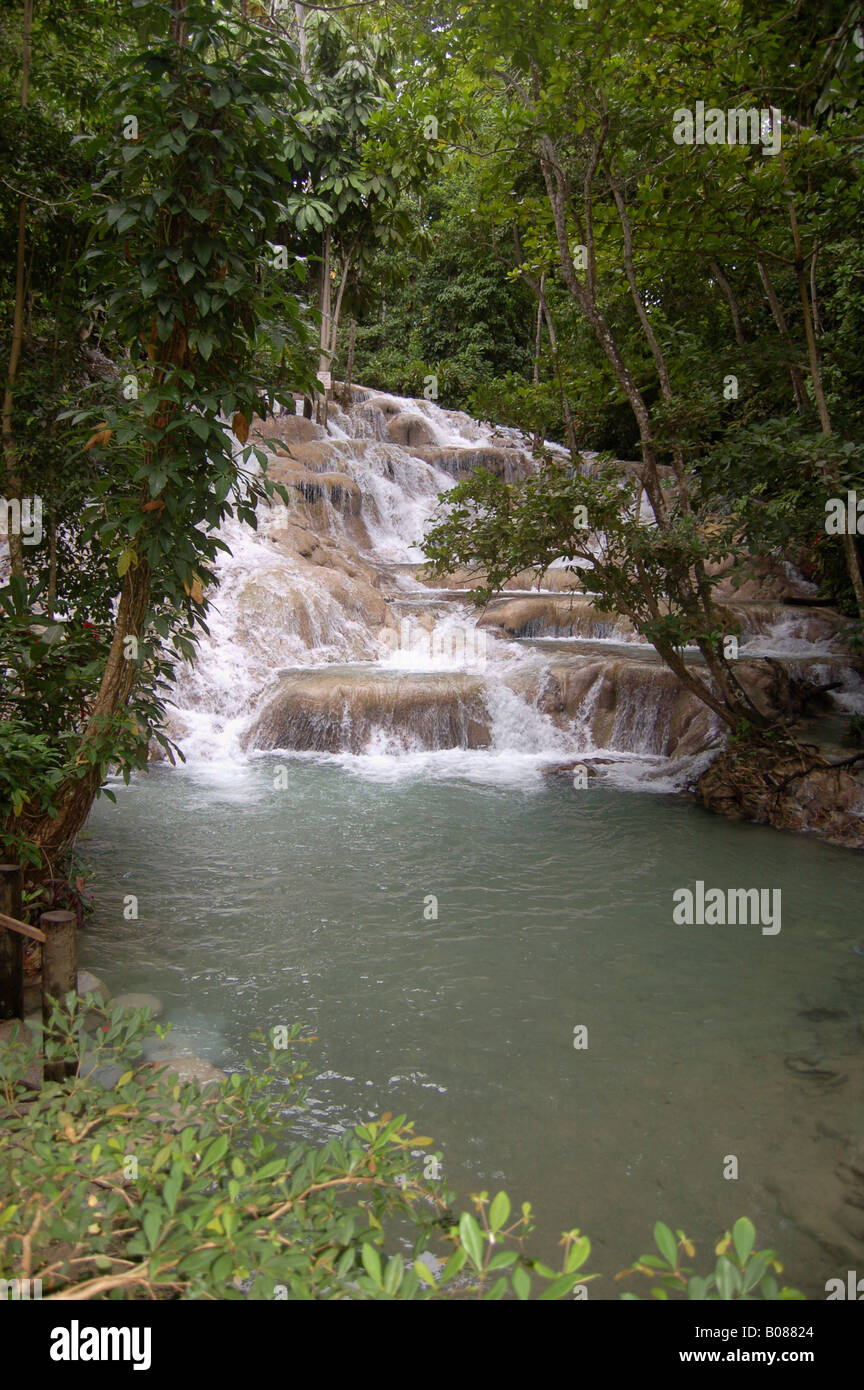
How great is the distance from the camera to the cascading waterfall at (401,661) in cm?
1061

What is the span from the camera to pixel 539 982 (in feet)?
16.6

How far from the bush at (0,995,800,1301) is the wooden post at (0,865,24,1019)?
1472 mm

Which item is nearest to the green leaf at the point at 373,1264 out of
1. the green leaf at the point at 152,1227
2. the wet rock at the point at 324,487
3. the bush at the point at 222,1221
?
the bush at the point at 222,1221

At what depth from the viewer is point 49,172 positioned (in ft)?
18.9

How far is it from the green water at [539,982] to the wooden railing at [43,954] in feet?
2.88

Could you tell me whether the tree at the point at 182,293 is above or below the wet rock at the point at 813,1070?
above

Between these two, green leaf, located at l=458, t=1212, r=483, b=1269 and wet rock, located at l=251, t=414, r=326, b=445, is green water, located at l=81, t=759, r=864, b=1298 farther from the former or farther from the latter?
wet rock, located at l=251, t=414, r=326, b=445

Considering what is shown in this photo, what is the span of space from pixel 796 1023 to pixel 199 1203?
383 centimetres

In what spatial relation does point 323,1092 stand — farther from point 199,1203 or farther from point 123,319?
point 123,319

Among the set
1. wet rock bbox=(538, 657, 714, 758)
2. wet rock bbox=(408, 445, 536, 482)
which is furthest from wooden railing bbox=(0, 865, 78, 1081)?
wet rock bbox=(408, 445, 536, 482)

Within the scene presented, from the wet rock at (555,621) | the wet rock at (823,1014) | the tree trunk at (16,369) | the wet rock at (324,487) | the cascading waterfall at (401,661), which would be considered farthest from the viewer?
the wet rock at (324,487)

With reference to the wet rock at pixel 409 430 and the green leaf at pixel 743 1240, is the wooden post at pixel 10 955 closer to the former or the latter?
the green leaf at pixel 743 1240
